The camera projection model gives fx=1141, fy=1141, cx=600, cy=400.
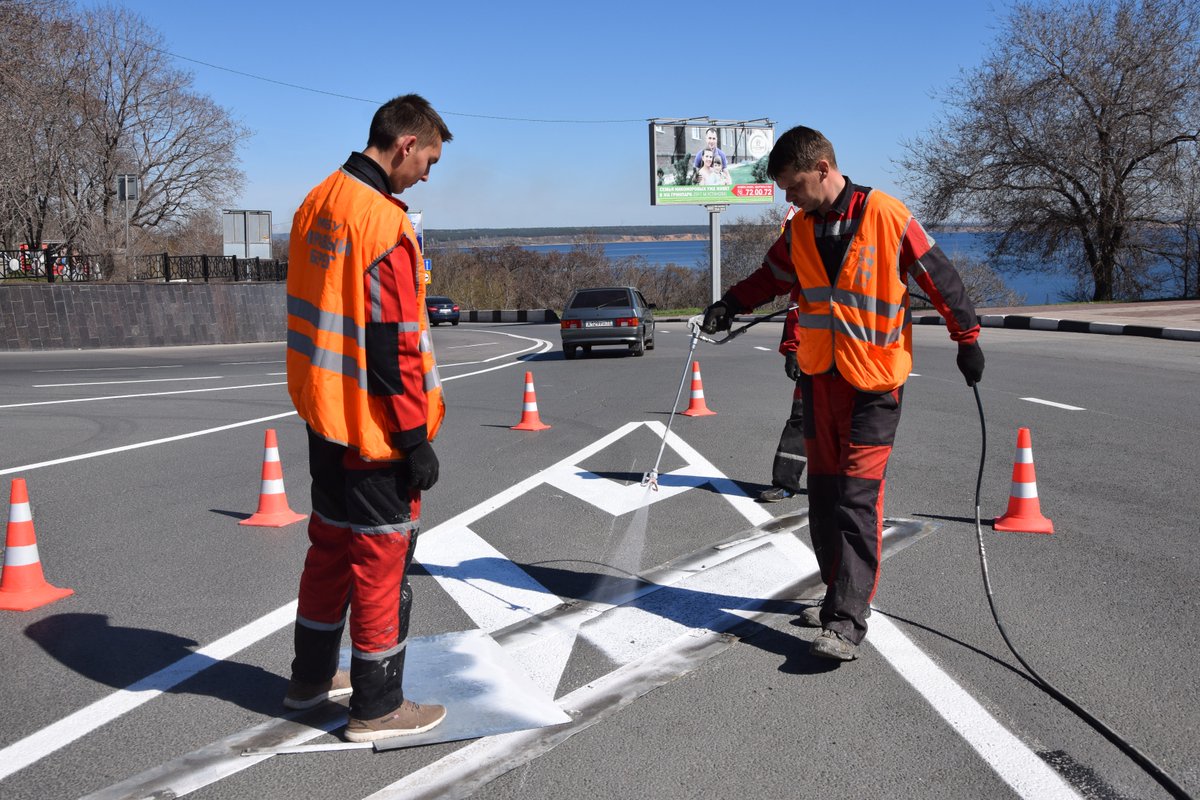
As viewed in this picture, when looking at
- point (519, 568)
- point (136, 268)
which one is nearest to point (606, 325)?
point (136, 268)

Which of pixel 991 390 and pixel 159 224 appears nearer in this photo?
pixel 991 390

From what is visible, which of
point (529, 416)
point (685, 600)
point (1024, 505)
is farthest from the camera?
point (529, 416)

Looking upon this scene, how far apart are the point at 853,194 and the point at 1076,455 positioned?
578cm

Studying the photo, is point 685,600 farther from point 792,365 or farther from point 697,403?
point 697,403

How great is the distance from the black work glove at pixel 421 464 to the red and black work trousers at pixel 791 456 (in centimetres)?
453

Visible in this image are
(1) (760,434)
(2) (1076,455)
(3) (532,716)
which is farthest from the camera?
(1) (760,434)

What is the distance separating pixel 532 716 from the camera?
392 centimetres

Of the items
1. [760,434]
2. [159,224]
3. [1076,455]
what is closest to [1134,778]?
[1076,455]

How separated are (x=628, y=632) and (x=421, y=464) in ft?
5.39

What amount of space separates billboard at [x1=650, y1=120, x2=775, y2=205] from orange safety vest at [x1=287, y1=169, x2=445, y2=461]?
47.5m

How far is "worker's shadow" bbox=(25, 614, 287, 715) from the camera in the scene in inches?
166

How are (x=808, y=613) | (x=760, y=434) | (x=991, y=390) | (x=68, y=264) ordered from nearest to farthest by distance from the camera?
(x=808, y=613) < (x=760, y=434) < (x=991, y=390) < (x=68, y=264)

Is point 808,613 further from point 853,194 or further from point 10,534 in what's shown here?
point 10,534

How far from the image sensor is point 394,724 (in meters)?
3.76
